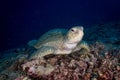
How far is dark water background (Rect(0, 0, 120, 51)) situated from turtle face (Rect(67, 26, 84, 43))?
21.0 meters

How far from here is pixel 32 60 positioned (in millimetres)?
4633

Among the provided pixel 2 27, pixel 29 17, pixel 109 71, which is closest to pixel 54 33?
pixel 109 71

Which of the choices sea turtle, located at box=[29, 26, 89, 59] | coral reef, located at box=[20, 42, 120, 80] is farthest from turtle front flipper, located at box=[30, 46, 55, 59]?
coral reef, located at box=[20, 42, 120, 80]

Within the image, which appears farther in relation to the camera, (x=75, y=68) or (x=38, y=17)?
(x=38, y=17)

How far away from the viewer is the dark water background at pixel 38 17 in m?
39.9

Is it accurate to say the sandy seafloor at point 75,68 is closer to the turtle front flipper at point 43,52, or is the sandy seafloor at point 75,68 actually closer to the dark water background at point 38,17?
the turtle front flipper at point 43,52

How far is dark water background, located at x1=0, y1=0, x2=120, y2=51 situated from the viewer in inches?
1572

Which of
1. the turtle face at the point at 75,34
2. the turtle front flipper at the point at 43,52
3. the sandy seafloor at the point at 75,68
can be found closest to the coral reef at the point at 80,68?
the sandy seafloor at the point at 75,68

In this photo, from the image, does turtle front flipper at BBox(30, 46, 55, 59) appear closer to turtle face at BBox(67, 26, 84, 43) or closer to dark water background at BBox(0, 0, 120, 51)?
turtle face at BBox(67, 26, 84, 43)

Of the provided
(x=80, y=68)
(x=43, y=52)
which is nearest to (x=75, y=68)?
(x=80, y=68)

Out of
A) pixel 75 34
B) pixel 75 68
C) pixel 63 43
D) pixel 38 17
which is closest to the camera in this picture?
pixel 75 68

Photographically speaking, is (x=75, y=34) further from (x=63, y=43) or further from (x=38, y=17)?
(x=38, y=17)

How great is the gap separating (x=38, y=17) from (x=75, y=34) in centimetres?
6984

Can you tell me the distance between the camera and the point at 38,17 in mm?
73750
